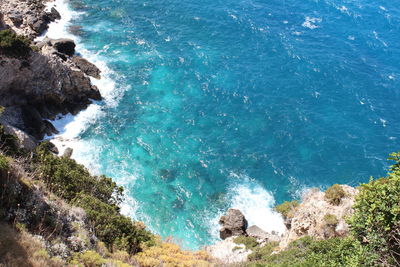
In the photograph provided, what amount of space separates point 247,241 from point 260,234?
3245 millimetres

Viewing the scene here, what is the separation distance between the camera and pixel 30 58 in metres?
46.8

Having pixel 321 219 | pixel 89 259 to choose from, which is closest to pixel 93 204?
pixel 89 259

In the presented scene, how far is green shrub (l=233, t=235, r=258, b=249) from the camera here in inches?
1492

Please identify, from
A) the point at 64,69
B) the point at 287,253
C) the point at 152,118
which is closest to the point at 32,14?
the point at 64,69

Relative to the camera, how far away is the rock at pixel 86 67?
5839 centimetres

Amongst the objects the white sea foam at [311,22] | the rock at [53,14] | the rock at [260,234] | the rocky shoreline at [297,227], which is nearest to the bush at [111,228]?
the rocky shoreline at [297,227]

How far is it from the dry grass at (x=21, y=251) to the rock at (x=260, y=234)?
2871 cm

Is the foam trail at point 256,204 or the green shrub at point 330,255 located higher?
the green shrub at point 330,255

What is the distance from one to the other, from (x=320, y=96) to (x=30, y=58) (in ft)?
157

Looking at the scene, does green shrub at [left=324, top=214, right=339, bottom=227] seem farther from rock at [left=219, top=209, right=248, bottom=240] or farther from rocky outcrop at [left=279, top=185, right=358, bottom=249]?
rock at [left=219, top=209, right=248, bottom=240]

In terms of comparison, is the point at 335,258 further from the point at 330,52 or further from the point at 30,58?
the point at 330,52

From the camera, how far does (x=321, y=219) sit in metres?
31.3

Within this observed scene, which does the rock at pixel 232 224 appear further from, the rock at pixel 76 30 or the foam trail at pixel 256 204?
the rock at pixel 76 30

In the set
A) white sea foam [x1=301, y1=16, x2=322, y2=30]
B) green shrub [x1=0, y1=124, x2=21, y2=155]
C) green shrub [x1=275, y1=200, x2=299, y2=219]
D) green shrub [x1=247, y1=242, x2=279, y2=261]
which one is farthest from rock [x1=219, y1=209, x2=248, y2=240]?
white sea foam [x1=301, y1=16, x2=322, y2=30]
